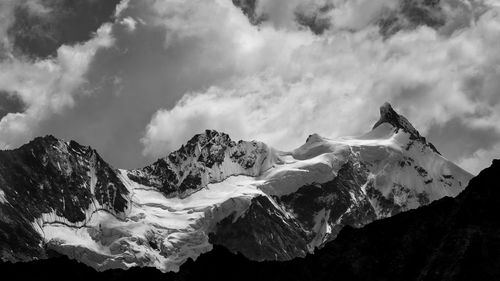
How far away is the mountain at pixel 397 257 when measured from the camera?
153500mm

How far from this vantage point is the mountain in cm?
15350

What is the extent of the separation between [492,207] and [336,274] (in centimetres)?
2684

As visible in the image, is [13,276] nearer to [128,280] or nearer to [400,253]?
[128,280]

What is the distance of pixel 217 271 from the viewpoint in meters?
190

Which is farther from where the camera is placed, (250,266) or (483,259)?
(250,266)

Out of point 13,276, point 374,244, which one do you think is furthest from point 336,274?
point 13,276

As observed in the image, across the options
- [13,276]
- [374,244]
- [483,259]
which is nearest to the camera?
[483,259]

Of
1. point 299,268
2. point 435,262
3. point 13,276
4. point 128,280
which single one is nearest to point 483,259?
point 435,262

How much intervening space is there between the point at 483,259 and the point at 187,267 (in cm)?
5954

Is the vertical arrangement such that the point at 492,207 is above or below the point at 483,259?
above

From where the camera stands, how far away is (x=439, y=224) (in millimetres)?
168125

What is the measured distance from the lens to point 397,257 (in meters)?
167

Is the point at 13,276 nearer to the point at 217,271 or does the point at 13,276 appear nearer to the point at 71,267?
the point at 71,267

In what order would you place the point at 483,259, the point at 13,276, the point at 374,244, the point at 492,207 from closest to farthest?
the point at 483,259, the point at 492,207, the point at 374,244, the point at 13,276
